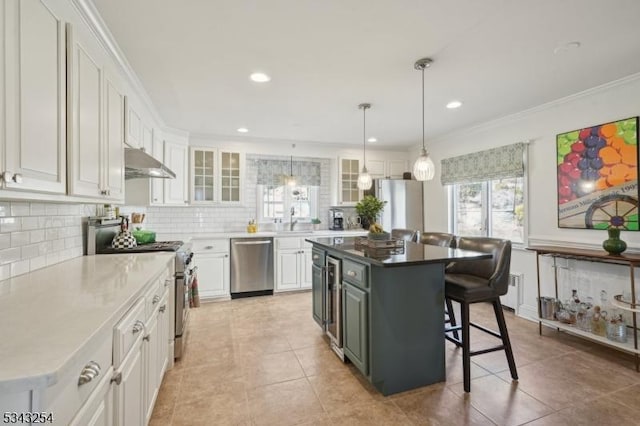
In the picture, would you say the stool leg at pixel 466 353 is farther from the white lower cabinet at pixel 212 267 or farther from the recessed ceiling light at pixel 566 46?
the white lower cabinet at pixel 212 267

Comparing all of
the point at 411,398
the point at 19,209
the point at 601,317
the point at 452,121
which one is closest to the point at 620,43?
the point at 452,121

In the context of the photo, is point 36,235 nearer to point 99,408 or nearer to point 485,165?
point 99,408

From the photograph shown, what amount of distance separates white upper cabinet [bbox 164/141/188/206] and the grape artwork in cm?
471

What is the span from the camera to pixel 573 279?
10.4 ft

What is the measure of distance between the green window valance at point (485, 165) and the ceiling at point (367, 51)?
19.9 inches

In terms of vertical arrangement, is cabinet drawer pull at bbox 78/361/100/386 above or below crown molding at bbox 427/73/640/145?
below

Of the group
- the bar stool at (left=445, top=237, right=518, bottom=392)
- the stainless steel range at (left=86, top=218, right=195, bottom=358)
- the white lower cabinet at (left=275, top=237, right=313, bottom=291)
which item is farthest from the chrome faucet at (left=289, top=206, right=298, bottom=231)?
the bar stool at (left=445, top=237, right=518, bottom=392)

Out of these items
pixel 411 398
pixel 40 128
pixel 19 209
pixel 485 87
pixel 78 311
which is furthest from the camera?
pixel 485 87

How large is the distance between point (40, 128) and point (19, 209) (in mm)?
673

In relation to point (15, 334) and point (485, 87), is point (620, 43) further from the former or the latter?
point (15, 334)

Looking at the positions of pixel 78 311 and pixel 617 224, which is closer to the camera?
pixel 78 311

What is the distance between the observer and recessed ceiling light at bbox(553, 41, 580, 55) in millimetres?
2156

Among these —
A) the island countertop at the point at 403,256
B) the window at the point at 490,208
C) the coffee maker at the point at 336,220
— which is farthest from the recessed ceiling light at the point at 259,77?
the window at the point at 490,208

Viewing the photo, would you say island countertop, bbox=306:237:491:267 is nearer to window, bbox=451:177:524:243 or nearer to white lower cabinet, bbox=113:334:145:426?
white lower cabinet, bbox=113:334:145:426
